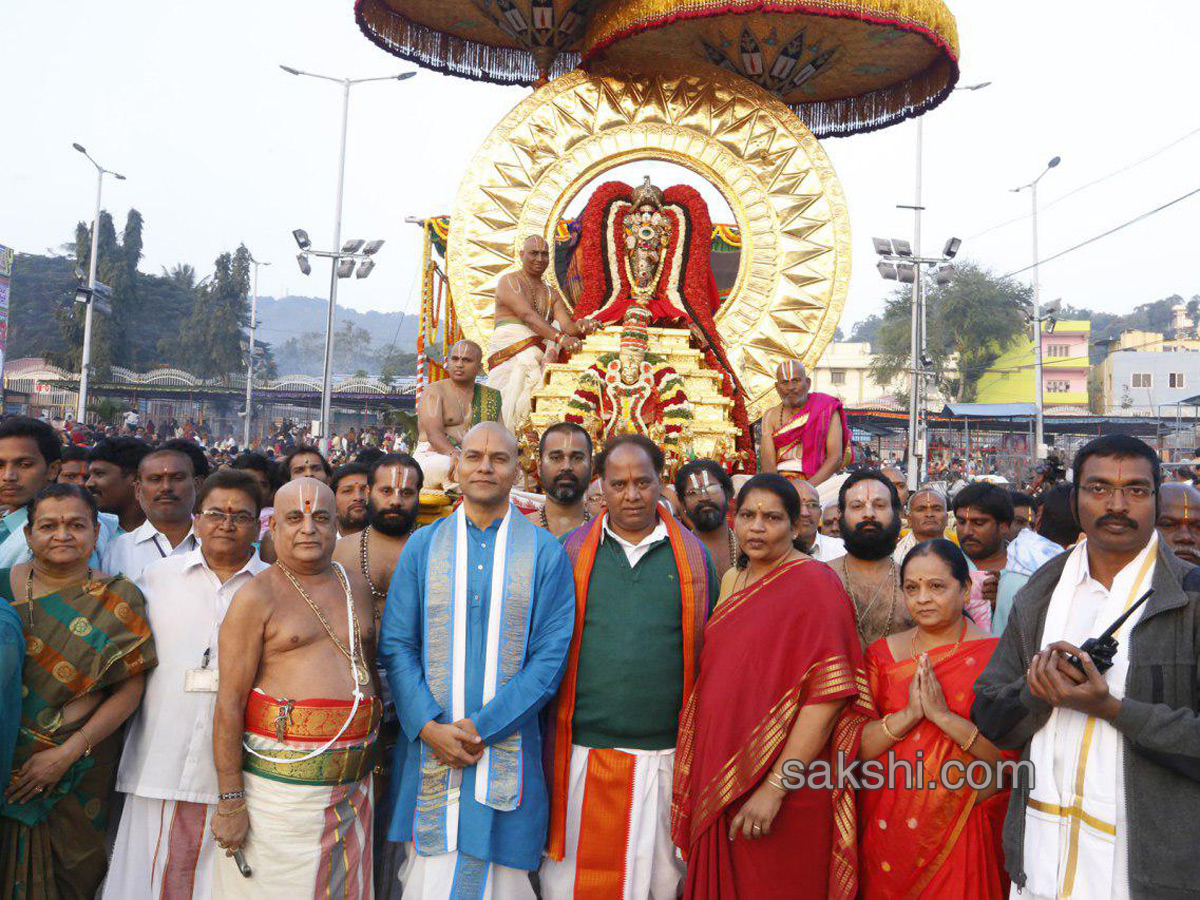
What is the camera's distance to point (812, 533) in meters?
4.27

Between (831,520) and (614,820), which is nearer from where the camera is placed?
(614,820)

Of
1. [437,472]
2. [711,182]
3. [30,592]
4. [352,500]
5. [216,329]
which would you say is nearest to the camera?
[30,592]

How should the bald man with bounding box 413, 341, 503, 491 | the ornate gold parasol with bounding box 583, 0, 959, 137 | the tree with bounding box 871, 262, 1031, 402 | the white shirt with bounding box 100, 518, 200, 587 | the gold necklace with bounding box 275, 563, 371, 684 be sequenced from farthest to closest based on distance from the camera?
the tree with bounding box 871, 262, 1031, 402 → the ornate gold parasol with bounding box 583, 0, 959, 137 → the bald man with bounding box 413, 341, 503, 491 → the white shirt with bounding box 100, 518, 200, 587 → the gold necklace with bounding box 275, 563, 371, 684

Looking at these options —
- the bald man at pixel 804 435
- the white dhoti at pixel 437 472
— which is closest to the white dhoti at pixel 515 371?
the white dhoti at pixel 437 472

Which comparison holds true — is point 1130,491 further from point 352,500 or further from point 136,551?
point 136,551

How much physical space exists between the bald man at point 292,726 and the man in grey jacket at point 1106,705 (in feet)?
6.23

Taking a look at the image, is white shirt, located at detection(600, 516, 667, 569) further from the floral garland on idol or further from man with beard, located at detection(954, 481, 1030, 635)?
the floral garland on idol

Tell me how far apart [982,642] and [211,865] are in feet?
8.40

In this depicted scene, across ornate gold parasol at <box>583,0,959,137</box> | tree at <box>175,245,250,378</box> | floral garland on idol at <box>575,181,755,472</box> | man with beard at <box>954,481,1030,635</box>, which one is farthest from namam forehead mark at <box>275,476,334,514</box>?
tree at <box>175,245,250,378</box>

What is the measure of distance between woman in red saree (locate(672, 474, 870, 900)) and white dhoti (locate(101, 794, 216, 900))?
1575mm

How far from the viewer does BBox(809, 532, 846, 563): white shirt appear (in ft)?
14.7

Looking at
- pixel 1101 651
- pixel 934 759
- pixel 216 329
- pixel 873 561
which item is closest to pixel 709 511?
pixel 873 561

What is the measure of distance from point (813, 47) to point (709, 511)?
6.19 m

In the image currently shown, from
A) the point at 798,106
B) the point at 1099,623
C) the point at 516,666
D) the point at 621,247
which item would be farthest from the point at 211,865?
the point at 798,106
